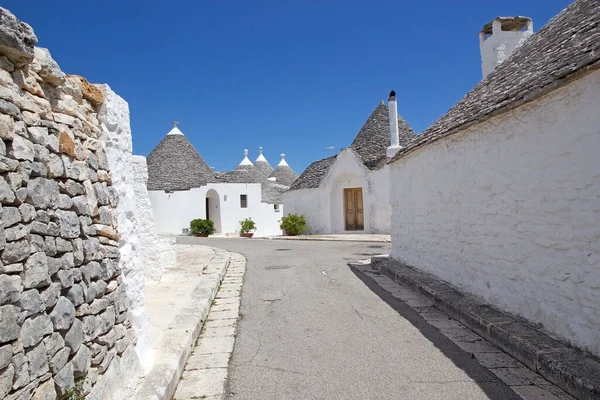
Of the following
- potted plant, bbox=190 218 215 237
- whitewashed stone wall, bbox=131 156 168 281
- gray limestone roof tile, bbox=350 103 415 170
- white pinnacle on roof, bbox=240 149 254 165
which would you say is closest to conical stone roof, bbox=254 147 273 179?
white pinnacle on roof, bbox=240 149 254 165

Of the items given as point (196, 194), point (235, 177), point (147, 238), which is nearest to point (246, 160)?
point (235, 177)

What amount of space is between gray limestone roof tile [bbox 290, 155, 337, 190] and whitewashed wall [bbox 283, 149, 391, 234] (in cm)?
34

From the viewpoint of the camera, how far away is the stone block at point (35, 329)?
6.96 ft

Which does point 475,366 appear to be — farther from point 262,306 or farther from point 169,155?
point 169,155

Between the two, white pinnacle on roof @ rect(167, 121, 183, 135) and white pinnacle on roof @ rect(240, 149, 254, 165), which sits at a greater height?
white pinnacle on roof @ rect(167, 121, 183, 135)

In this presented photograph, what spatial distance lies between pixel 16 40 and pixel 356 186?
20.4 meters

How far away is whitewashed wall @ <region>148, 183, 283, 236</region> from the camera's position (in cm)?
2758

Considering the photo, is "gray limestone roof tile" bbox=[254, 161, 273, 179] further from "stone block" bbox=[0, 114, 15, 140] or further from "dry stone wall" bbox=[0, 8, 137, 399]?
"stone block" bbox=[0, 114, 15, 140]

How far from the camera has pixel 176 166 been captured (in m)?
29.4

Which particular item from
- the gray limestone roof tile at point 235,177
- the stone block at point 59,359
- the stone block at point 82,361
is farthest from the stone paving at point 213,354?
the gray limestone roof tile at point 235,177

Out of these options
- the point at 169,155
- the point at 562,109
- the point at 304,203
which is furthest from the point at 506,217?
the point at 169,155

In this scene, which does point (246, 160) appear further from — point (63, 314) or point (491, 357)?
point (63, 314)

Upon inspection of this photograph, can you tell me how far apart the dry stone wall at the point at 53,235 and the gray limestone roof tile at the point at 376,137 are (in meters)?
18.1

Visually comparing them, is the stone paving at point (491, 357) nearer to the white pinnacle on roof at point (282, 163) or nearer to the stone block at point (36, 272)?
the stone block at point (36, 272)
